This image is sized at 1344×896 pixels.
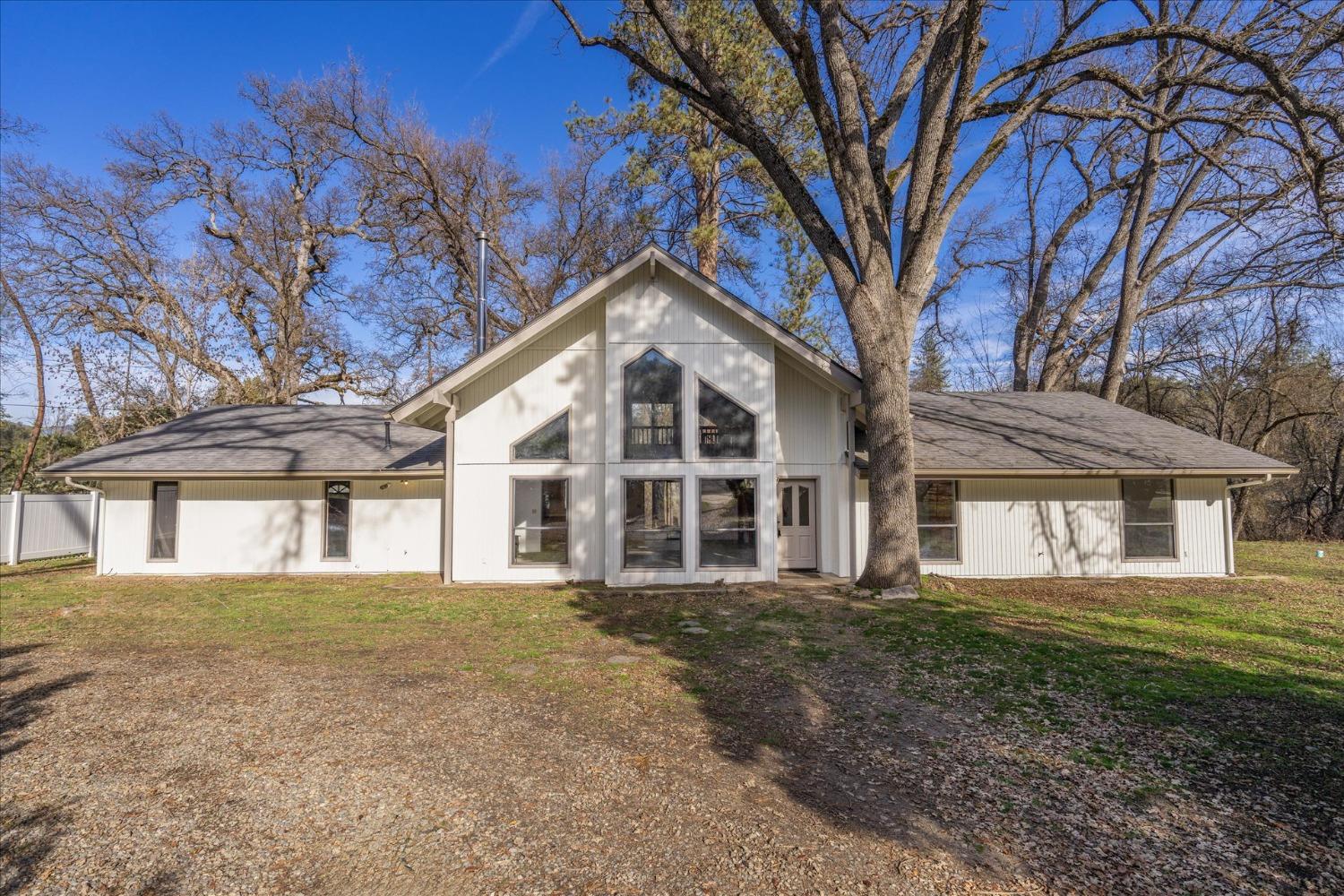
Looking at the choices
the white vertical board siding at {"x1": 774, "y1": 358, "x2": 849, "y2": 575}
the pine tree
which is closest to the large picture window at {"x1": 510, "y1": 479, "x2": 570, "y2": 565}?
the white vertical board siding at {"x1": 774, "y1": 358, "x2": 849, "y2": 575}

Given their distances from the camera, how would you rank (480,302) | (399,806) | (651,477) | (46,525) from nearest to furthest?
(399,806)
(651,477)
(480,302)
(46,525)

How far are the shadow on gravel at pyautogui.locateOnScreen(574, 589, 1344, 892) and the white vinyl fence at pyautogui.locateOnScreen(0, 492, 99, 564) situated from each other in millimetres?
16818

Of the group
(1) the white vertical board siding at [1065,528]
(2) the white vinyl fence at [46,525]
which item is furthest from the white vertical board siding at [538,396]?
(2) the white vinyl fence at [46,525]

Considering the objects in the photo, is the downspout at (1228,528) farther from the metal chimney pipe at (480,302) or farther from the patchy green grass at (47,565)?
the patchy green grass at (47,565)

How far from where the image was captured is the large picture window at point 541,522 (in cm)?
1195

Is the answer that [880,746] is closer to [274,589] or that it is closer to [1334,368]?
[274,589]

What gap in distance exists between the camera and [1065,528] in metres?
12.6

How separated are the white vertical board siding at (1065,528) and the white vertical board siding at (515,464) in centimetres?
715

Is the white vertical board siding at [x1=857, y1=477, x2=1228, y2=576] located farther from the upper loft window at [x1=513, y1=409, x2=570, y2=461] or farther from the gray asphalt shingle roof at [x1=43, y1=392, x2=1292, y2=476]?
the upper loft window at [x1=513, y1=409, x2=570, y2=461]

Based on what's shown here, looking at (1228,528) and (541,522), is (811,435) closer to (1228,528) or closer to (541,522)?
(541,522)

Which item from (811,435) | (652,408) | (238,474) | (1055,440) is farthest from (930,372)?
(238,474)

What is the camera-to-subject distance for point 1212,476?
12.5 metres

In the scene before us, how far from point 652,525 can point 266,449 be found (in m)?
8.61

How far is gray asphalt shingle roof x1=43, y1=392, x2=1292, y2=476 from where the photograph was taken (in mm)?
12180
